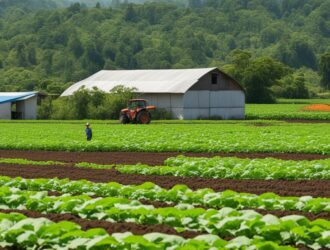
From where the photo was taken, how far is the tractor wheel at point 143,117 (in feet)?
169

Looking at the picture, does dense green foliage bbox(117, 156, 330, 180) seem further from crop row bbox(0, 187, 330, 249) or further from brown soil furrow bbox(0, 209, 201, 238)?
brown soil furrow bbox(0, 209, 201, 238)

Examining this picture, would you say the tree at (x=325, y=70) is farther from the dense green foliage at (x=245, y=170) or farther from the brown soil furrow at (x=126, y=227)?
the brown soil furrow at (x=126, y=227)

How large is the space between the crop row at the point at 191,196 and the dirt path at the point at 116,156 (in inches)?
359

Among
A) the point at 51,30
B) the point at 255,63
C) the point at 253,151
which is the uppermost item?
the point at 51,30

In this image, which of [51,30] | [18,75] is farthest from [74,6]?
[18,75]

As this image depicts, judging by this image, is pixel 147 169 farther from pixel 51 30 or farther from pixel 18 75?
pixel 51 30

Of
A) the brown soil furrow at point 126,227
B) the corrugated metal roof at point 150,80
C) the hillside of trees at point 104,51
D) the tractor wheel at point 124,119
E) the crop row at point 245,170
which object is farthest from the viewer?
the hillside of trees at point 104,51

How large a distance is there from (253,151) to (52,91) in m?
62.6

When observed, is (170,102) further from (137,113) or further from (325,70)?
(325,70)

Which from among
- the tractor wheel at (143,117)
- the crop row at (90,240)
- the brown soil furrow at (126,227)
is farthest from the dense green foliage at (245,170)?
the tractor wheel at (143,117)

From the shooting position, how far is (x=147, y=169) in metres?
22.3

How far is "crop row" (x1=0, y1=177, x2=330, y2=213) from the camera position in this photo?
1384 cm

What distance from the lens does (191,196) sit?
14641 mm

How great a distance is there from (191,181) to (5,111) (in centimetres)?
4737
